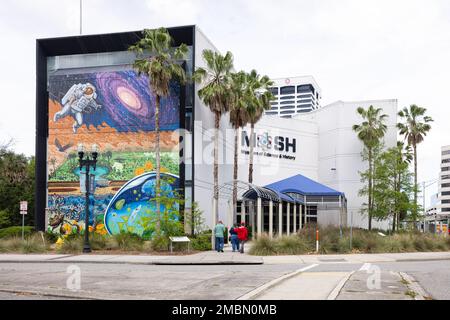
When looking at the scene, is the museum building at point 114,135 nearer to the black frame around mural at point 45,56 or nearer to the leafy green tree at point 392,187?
the black frame around mural at point 45,56

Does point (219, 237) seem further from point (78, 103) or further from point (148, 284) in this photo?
point (78, 103)

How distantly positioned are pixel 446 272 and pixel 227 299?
9.64 metres

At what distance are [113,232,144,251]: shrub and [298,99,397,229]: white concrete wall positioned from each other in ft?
110

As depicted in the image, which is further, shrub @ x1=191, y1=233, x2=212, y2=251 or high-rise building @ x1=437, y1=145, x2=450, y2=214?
high-rise building @ x1=437, y1=145, x2=450, y2=214

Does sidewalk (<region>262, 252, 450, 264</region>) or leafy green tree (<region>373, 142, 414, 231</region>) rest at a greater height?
leafy green tree (<region>373, 142, 414, 231</region>)

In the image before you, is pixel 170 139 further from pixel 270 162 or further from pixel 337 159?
pixel 337 159

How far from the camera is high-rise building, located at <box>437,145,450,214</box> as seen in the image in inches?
6097

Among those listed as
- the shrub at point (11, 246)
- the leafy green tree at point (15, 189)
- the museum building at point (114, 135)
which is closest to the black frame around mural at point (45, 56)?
the museum building at point (114, 135)

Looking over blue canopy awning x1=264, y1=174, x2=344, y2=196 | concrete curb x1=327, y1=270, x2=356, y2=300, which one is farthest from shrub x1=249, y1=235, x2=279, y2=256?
blue canopy awning x1=264, y1=174, x2=344, y2=196

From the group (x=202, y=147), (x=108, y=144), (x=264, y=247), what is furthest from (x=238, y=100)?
(x=264, y=247)

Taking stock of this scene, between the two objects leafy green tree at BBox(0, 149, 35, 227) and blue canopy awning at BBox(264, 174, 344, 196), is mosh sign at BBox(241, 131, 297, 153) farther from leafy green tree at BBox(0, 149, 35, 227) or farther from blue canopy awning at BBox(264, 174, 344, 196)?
leafy green tree at BBox(0, 149, 35, 227)

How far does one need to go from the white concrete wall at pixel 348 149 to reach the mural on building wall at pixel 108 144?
24640 mm
